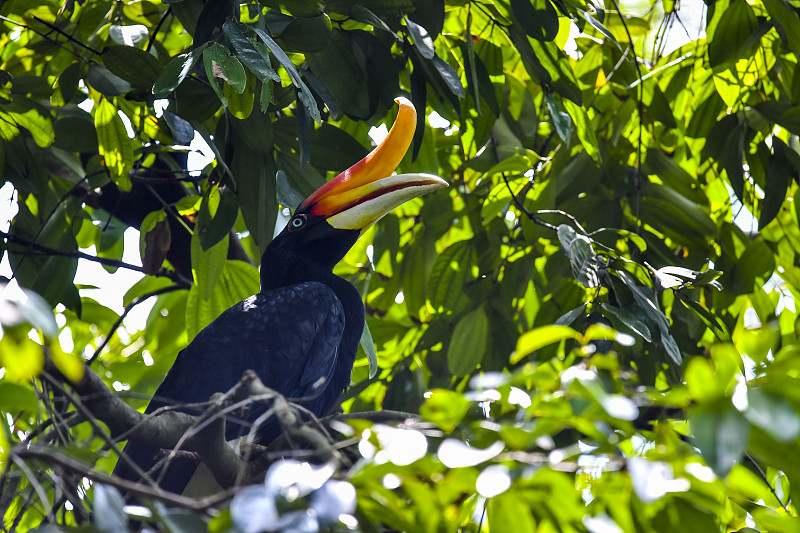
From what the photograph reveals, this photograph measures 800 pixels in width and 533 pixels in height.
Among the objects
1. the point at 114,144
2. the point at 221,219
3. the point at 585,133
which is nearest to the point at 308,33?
the point at 221,219

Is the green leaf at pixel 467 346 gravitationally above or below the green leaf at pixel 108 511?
below

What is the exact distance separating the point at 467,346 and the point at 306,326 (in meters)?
0.67

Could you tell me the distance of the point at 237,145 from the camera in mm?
2951

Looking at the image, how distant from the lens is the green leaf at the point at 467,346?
3418mm

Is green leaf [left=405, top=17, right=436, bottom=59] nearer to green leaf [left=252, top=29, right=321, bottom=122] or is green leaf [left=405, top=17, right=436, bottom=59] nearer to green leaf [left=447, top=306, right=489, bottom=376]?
green leaf [left=252, top=29, right=321, bottom=122]

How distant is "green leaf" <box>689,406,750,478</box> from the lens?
1.00 metres

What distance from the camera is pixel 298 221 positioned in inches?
152

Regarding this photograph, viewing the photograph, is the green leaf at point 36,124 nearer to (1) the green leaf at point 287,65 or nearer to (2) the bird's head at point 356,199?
(2) the bird's head at point 356,199

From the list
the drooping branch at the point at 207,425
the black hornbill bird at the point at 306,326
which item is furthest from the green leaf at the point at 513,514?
the black hornbill bird at the point at 306,326

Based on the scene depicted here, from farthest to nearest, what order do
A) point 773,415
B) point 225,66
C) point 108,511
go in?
point 225,66
point 108,511
point 773,415

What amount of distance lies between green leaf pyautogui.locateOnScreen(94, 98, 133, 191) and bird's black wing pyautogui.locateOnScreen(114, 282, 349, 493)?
718 mm

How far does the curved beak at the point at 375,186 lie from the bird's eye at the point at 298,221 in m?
0.04

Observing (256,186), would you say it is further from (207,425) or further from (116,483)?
(116,483)

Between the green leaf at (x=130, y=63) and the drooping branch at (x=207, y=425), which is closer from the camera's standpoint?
the drooping branch at (x=207, y=425)
